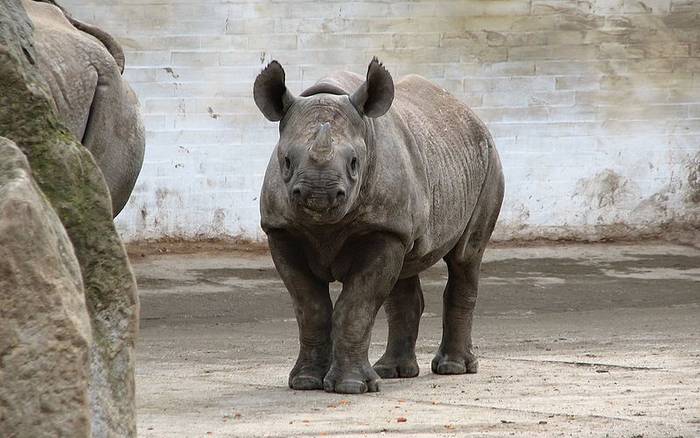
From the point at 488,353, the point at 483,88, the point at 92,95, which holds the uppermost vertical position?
the point at 92,95

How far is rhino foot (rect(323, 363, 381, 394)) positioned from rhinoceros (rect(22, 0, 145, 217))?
1.49 meters

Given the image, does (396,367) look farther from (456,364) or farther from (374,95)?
(374,95)

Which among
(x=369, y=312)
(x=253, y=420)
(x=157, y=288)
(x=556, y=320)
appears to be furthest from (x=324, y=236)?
(x=157, y=288)

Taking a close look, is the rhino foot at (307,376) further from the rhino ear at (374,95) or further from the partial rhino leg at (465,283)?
the rhino ear at (374,95)

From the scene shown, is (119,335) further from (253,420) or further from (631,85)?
(631,85)

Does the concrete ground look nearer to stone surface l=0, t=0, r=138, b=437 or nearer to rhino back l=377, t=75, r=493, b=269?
rhino back l=377, t=75, r=493, b=269

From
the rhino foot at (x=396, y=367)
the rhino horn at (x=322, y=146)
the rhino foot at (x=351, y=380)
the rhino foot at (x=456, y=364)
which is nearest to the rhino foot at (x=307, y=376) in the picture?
the rhino foot at (x=351, y=380)

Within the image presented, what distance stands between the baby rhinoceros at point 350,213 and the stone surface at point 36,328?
13.9ft

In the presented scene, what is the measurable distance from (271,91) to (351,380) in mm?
1547

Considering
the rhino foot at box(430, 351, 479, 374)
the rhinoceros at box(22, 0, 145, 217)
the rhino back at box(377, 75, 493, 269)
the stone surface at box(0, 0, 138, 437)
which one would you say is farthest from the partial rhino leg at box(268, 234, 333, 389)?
the stone surface at box(0, 0, 138, 437)

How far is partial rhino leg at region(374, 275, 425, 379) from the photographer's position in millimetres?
9086

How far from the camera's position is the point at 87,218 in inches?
159

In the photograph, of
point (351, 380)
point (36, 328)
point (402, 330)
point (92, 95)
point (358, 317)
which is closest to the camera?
point (36, 328)

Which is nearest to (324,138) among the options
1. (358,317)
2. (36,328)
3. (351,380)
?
(358,317)
